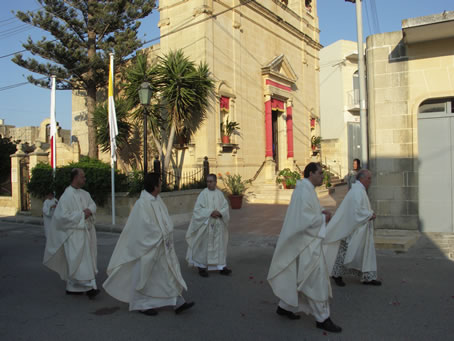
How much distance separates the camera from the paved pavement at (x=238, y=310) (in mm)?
3832

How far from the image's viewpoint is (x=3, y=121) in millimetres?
37250

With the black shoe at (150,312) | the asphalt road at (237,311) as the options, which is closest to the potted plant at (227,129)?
the asphalt road at (237,311)

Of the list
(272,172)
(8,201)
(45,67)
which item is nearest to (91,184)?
(8,201)

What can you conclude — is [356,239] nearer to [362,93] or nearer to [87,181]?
[362,93]

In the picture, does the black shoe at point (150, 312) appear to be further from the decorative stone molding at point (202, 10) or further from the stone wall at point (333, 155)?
the stone wall at point (333, 155)

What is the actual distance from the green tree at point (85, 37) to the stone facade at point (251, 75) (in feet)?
5.39

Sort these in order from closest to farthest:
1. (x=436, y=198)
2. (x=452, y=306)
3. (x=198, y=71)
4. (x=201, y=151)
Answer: (x=452, y=306), (x=436, y=198), (x=198, y=71), (x=201, y=151)

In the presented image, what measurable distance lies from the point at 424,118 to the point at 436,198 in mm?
1894

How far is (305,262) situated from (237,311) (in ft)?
3.59

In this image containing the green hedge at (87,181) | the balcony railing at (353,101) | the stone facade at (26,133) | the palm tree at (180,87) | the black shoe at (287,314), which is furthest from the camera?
the balcony railing at (353,101)

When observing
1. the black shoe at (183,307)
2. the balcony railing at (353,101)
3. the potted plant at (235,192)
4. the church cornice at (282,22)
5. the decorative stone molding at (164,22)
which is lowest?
the black shoe at (183,307)

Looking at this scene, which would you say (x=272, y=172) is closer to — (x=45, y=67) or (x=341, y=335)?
(x=45, y=67)

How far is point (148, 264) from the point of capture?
172 inches

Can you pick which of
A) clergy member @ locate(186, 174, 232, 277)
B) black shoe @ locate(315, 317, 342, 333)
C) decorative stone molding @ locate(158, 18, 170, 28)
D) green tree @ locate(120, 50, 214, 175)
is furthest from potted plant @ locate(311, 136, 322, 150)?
black shoe @ locate(315, 317, 342, 333)
